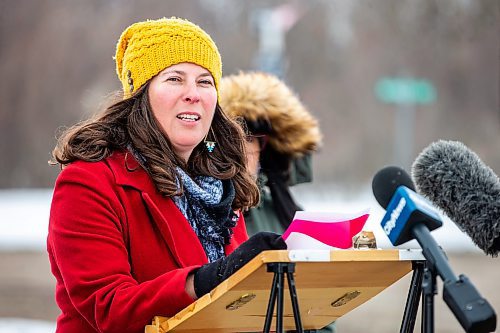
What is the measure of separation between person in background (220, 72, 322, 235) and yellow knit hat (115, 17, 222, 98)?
1936 millimetres

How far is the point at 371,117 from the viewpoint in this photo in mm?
33031

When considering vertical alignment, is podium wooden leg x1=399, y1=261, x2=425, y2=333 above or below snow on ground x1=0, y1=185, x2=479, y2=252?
below

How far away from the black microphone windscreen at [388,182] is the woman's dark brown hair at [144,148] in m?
0.84

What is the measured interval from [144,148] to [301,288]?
31.6 inches

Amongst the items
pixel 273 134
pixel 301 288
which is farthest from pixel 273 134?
pixel 301 288

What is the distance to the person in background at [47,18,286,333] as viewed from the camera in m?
3.04

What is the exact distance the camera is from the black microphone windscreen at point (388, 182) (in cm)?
275

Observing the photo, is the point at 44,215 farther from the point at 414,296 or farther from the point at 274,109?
the point at 414,296

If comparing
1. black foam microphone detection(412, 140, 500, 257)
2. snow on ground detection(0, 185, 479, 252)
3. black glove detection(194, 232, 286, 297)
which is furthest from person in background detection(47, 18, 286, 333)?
snow on ground detection(0, 185, 479, 252)

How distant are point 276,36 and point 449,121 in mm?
12240

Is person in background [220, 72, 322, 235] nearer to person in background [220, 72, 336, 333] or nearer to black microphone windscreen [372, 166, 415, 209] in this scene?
person in background [220, 72, 336, 333]

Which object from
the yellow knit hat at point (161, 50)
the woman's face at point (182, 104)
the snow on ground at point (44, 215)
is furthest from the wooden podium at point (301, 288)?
the snow on ground at point (44, 215)

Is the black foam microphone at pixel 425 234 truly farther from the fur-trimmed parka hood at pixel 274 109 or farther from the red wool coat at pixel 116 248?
the fur-trimmed parka hood at pixel 274 109

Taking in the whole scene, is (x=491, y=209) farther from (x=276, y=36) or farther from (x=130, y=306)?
(x=276, y=36)
